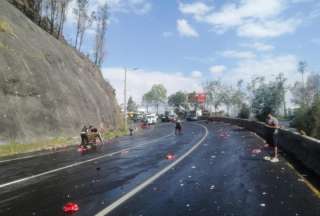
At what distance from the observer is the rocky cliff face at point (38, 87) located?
27.8 metres

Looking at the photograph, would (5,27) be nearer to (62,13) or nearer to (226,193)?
(62,13)

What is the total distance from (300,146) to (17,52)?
24199mm

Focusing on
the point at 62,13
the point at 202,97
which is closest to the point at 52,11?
the point at 62,13

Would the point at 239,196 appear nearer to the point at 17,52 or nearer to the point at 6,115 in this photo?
the point at 6,115

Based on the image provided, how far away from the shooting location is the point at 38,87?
3234cm

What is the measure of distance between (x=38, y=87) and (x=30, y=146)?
9069 mm

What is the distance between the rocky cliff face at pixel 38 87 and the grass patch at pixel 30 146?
3.98 ft

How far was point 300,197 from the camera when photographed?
8.67 metres

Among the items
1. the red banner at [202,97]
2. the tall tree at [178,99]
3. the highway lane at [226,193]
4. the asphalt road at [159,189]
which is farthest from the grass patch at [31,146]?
the tall tree at [178,99]

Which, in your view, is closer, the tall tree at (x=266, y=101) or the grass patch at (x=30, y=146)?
the grass patch at (x=30, y=146)

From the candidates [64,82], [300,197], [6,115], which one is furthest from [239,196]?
[64,82]

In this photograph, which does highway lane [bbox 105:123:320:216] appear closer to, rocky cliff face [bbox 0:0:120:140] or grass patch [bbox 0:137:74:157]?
grass patch [bbox 0:137:74:157]

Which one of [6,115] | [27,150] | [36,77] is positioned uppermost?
[36,77]

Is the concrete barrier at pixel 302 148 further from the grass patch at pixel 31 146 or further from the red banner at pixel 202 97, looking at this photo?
the red banner at pixel 202 97
